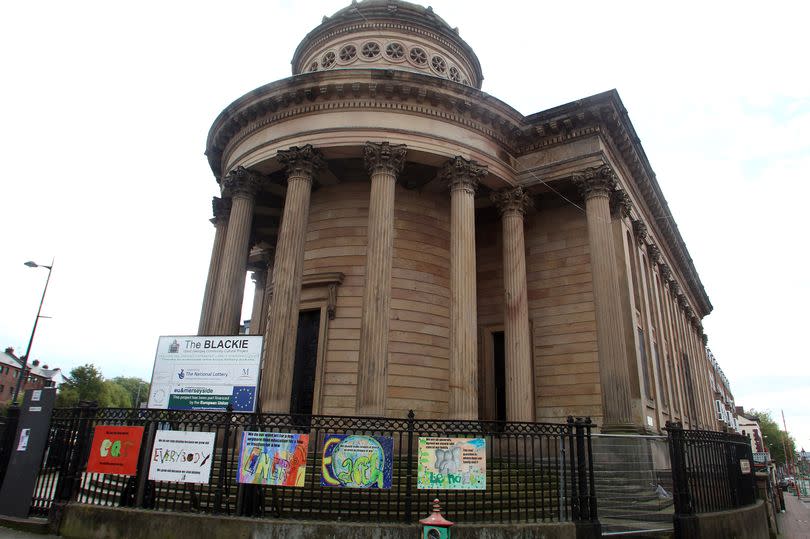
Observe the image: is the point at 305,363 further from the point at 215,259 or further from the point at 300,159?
the point at 300,159

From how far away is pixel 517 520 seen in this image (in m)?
8.34

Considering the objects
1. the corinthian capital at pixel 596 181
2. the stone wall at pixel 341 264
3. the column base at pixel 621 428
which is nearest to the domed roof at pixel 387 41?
the stone wall at pixel 341 264

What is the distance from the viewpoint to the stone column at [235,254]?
56.8 ft

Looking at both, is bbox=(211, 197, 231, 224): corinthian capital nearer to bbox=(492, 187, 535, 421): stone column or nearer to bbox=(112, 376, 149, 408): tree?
bbox=(492, 187, 535, 421): stone column

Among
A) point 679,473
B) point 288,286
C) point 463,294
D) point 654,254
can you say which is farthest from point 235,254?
point 654,254

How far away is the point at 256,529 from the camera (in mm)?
7797

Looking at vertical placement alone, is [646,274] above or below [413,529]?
above

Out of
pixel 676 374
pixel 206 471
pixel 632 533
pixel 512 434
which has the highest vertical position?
pixel 676 374

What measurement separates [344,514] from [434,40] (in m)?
21.2

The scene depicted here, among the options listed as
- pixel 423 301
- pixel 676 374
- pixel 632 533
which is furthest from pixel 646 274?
pixel 632 533

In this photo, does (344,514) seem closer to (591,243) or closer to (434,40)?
(591,243)

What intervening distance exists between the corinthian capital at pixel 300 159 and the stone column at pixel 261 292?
20.6 ft

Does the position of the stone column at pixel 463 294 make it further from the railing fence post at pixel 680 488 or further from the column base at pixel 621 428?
the railing fence post at pixel 680 488

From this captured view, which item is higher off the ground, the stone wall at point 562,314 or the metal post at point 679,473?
the stone wall at point 562,314
